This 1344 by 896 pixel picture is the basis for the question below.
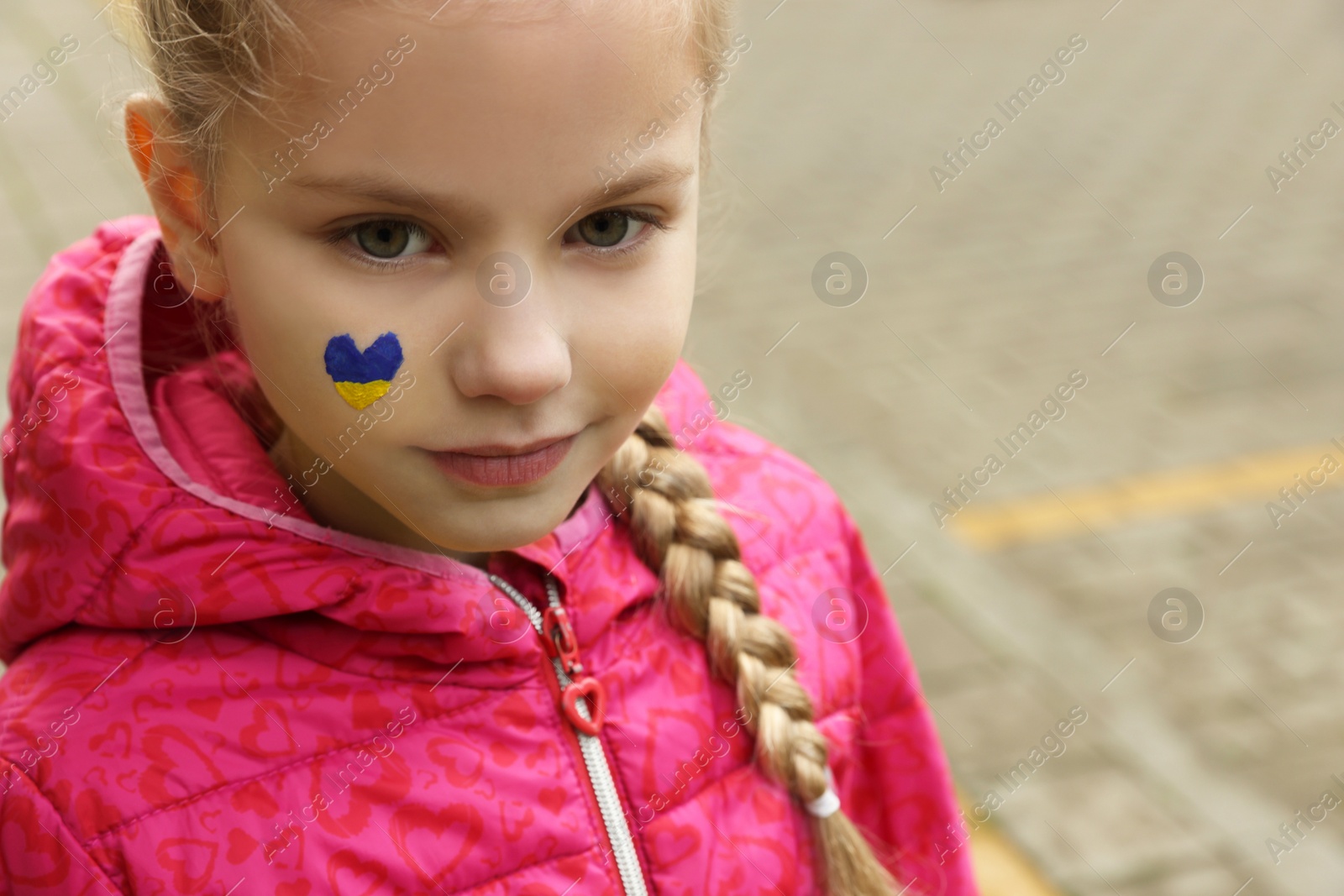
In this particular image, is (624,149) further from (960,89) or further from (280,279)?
(960,89)

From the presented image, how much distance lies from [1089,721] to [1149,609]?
1.59 feet

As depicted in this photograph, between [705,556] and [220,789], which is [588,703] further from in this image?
[220,789]

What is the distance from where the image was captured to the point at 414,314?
1.16 meters

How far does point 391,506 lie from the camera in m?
1.28

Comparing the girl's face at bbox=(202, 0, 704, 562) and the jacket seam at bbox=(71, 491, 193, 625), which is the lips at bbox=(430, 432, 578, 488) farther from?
the jacket seam at bbox=(71, 491, 193, 625)

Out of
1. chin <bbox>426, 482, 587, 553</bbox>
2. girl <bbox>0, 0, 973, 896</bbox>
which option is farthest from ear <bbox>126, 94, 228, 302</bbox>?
chin <bbox>426, 482, 587, 553</bbox>

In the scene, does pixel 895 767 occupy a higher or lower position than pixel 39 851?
lower

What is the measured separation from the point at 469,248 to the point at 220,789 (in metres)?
0.56

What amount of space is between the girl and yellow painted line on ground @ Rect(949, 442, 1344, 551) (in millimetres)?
2390

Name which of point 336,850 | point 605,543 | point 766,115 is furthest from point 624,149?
point 766,115

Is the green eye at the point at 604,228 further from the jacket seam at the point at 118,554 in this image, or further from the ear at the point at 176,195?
the jacket seam at the point at 118,554

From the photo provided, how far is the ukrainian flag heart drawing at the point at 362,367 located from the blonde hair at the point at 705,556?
0.23 m

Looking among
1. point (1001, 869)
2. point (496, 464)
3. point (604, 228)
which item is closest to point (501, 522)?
point (496, 464)

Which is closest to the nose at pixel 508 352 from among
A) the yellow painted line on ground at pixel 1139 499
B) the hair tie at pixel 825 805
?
the hair tie at pixel 825 805
